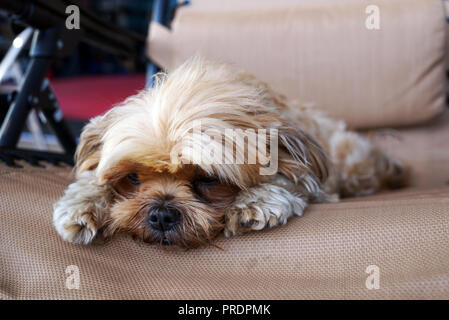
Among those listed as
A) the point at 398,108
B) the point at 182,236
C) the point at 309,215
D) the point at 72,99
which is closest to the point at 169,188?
the point at 182,236

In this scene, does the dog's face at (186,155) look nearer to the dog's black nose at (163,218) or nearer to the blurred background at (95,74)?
the dog's black nose at (163,218)

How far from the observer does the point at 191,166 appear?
53.2 inches

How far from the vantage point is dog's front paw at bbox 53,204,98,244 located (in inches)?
49.2

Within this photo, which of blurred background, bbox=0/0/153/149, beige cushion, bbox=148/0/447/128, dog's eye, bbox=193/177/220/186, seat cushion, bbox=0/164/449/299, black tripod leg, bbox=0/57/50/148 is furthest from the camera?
blurred background, bbox=0/0/153/149

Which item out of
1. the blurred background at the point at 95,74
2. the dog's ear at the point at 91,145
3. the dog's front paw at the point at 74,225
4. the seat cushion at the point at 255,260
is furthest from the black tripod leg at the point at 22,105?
the blurred background at the point at 95,74

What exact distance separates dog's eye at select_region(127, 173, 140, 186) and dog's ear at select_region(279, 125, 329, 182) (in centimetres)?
50

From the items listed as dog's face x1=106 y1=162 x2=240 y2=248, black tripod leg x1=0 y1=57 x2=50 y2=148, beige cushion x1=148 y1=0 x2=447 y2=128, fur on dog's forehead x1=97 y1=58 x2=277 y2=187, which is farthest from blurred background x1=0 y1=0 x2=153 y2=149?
dog's face x1=106 y1=162 x2=240 y2=248

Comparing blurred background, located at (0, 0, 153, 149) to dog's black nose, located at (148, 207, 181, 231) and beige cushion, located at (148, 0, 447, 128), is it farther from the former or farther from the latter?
dog's black nose, located at (148, 207, 181, 231)

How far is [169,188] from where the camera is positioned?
1416 millimetres

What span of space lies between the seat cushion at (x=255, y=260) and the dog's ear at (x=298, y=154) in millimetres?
217

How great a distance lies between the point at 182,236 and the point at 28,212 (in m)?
0.48

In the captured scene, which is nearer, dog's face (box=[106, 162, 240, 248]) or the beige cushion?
dog's face (box=[106, 162, 240, 248])

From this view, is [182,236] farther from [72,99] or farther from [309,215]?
[72,99]

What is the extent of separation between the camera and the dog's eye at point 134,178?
148 centimetres
